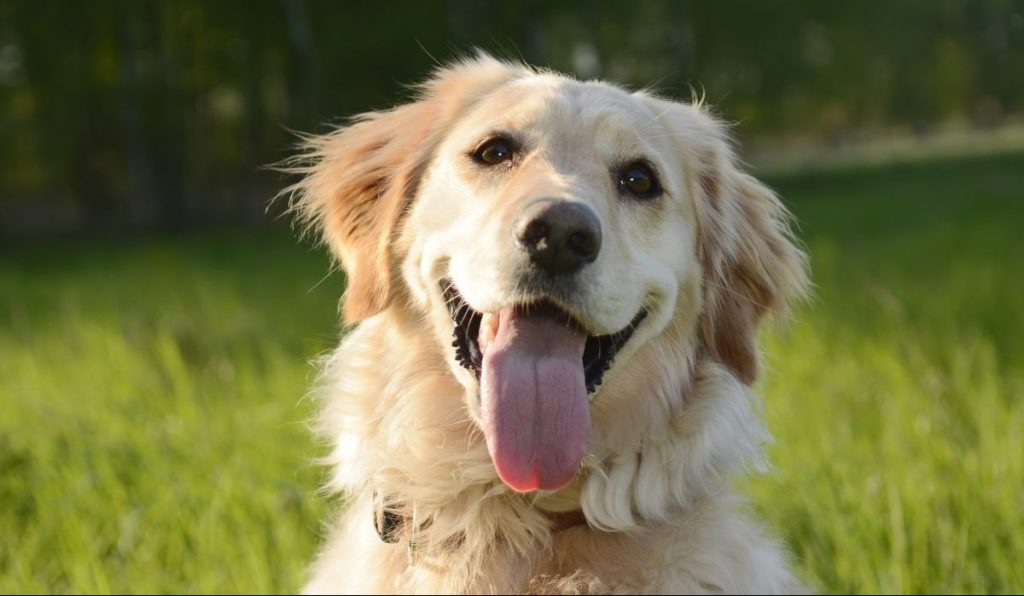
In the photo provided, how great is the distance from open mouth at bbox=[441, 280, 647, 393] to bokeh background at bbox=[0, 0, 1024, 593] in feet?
Result: 2.50

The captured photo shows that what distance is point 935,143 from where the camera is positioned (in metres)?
40.3

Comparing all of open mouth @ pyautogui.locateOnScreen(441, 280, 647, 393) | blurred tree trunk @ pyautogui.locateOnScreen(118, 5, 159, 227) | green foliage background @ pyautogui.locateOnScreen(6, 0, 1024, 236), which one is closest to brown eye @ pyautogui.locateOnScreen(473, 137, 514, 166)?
open mouth @ pyautogui.locateOnScreen(441, 280, 647, 393)

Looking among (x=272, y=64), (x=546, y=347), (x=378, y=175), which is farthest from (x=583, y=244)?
(x=272, y=64)

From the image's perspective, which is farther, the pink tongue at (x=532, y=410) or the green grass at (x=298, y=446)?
the green grass at (x=298, y=446)

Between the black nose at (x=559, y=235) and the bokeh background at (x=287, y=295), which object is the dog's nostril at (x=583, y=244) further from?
the bokeh background at (x=287, y=295)

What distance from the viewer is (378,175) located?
10.4ft

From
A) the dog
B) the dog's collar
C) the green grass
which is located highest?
the dog

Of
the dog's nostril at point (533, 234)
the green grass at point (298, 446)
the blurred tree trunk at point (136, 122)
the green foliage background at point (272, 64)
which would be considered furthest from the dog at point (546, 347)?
the blurred tree trunk at point (136, 122)

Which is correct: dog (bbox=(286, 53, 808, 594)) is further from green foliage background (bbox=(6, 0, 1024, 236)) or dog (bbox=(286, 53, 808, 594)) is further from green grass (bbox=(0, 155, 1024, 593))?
green foliage background (bbox=(6, 0, 1024, 236))

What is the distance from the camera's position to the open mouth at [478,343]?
2.70m

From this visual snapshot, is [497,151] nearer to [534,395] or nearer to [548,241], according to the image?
[548,241]

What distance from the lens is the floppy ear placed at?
2984 mm

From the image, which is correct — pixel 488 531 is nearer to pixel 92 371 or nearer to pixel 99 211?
pixel 92 371

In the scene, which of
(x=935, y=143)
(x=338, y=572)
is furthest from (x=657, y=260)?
(x=935, y=143)
